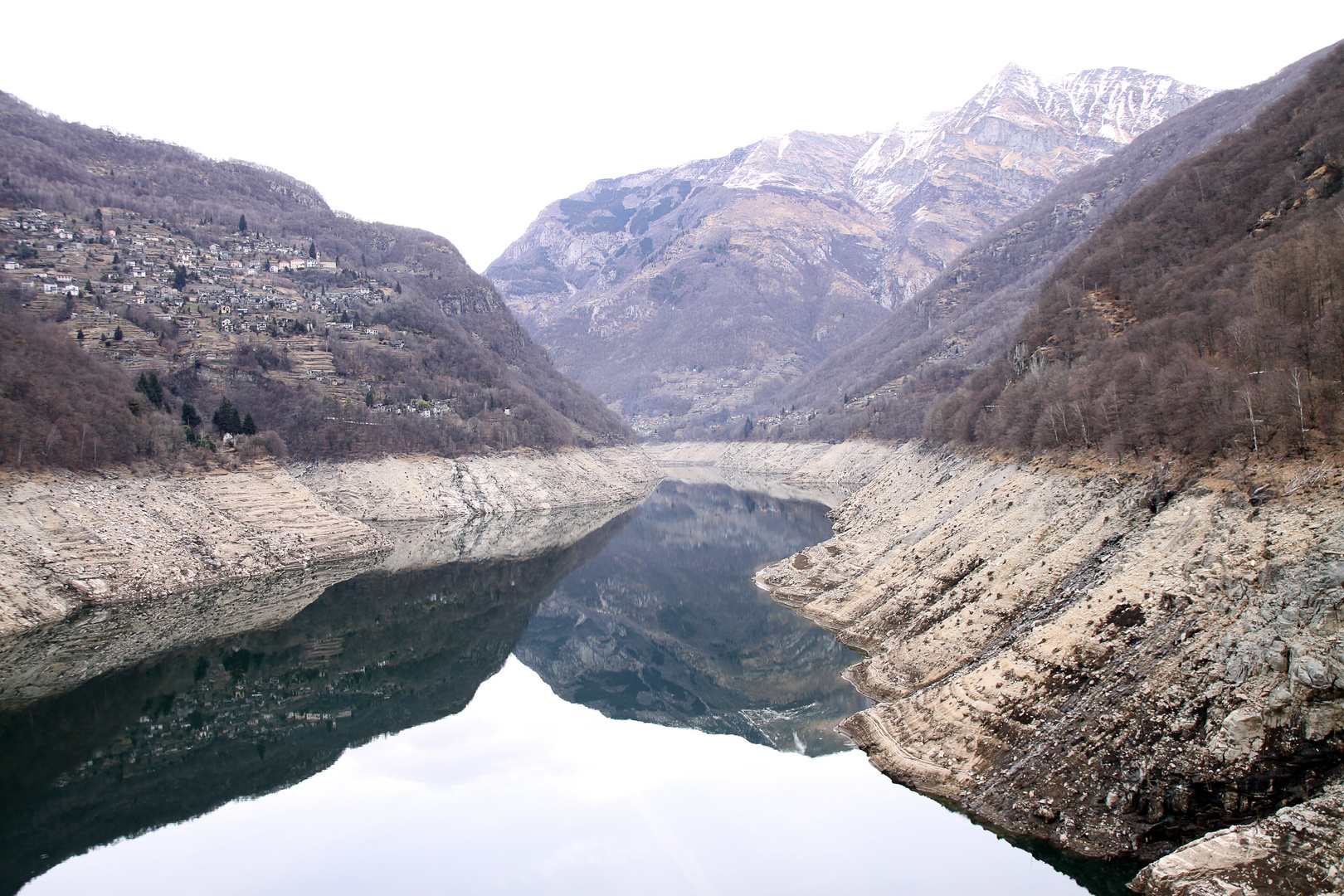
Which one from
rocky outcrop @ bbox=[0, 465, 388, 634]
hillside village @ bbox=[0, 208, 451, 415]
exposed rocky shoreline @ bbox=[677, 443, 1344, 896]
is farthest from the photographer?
hillside village @ bbox=[0, 208, 451, 415]

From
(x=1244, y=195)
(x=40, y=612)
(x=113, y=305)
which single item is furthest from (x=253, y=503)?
(x=1244, y=195)

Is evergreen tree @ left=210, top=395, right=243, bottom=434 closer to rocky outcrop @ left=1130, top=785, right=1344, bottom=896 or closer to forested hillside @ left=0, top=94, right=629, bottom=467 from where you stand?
forested hillside @ left=0, top=94, right=629, bottom=467

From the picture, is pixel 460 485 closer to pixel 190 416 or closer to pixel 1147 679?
pixel 190 416

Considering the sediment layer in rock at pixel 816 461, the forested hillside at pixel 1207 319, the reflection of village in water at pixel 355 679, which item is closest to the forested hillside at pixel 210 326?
the reflection of village in water at pixel 355 679

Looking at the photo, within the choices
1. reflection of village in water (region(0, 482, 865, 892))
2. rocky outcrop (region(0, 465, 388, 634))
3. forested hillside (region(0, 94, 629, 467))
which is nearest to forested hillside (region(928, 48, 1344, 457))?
reflection of village in water (region(0, 482, 865, 892))

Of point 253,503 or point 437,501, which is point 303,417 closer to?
point 437,501

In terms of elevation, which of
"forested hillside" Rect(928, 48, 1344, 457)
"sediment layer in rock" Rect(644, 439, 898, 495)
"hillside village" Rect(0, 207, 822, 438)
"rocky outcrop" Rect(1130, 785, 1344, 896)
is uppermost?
"hillside village" Rect(0, 207, 822, 438)

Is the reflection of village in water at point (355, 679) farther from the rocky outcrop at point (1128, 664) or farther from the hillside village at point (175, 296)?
the hillside village at point (175, 296)
